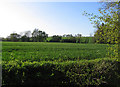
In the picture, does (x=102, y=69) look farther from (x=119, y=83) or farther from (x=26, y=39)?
(x=26, y=39)

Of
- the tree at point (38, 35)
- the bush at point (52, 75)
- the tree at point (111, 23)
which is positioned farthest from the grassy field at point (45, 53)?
the tree at point (38, 35)

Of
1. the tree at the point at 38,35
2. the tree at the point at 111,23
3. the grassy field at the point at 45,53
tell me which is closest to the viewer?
the tree at the point at 111,23

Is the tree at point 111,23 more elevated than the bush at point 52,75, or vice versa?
the tree at point 111,23

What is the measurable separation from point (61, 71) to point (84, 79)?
1156 millimetres

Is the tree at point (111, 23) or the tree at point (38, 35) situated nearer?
the tree at point (111, 23)

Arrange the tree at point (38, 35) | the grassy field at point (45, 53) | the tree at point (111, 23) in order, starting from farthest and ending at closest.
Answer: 1. the tree at point (38, 35)
2. the grassy field at point (45, 53)
3. the tree at point (111, 23)

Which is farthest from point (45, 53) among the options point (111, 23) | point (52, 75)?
point (111, 23)

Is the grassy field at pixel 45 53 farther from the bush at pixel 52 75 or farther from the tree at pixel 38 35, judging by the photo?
the tree at pixel 38 35

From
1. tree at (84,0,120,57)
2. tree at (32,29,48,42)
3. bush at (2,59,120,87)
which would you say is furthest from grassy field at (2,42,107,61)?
tree at (32,29,48,42)

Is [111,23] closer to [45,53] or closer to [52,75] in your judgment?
[52,75]

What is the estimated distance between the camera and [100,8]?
13.8ft

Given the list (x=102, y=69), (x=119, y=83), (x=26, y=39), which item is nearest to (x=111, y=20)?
(x=102, y=69)

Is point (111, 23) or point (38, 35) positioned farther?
point (38, 35)

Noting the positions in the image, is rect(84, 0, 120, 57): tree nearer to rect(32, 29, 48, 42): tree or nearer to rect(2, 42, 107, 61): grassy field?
rect(2, 42, 107, 61): grassy field
